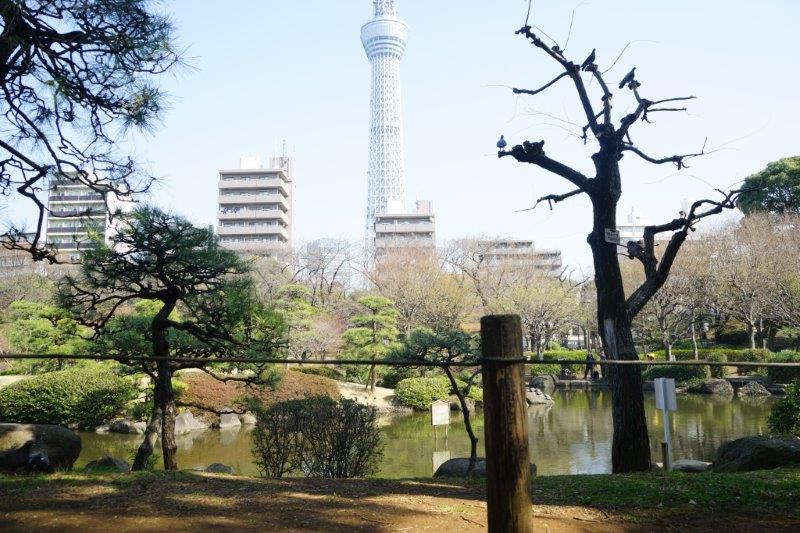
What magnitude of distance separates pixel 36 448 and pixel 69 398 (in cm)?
785

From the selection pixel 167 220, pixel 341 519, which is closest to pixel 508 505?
pixel 341 519

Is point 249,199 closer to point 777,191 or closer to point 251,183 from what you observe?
point 251,183

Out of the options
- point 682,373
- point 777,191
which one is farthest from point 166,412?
point 777,191

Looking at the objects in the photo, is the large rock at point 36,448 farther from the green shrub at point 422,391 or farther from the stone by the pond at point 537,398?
the stone by the pond at point 537,398

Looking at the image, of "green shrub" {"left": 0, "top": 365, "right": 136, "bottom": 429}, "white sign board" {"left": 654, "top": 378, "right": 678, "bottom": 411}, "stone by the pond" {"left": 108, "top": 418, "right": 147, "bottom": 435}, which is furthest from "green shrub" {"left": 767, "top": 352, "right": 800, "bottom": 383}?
"green shrub" {"left": 0, "top": 365, "right": 136, "bottom": 429}

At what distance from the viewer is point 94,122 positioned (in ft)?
14.1

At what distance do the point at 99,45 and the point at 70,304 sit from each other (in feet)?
10.5

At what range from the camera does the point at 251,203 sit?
160 ft

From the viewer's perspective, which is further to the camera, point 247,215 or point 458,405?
A: point 247,215

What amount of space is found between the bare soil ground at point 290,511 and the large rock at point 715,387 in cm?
1660

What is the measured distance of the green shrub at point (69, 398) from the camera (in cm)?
1138

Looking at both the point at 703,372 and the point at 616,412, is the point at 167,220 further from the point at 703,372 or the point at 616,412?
the point at 703,372

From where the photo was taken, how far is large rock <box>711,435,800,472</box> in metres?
5.02

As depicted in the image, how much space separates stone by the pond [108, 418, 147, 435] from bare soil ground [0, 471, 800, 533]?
9.53m
